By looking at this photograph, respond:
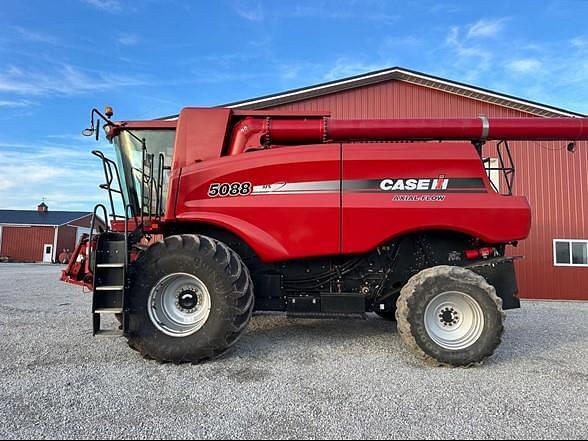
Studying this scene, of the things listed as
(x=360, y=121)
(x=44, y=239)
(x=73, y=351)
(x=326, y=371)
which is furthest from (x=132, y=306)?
(x=44, y=239)

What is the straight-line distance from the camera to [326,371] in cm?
402

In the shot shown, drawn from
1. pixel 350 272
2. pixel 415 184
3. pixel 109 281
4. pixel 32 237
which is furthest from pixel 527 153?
pixel 32 237

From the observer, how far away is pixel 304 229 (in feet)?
15.2

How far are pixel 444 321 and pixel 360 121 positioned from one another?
266 centimetres

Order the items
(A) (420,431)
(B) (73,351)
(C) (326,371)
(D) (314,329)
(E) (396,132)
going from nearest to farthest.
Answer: (A) (420,431) < (C) (326,371) < (B) (73,351) < (E) (396,132) < (D) (314,329)

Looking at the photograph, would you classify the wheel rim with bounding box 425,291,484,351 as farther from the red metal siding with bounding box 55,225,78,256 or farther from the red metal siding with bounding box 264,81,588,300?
the red metal siding with bounding box 55,225,78,256

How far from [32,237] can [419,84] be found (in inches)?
1589

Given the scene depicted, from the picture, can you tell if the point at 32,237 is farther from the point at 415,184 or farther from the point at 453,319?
the point at 453,319

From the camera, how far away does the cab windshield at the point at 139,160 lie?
5137 mm

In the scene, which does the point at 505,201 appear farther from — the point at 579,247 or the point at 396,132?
the point at 579,247

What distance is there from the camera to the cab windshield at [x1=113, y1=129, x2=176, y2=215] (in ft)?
16.9

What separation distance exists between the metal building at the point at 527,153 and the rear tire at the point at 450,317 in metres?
7.35

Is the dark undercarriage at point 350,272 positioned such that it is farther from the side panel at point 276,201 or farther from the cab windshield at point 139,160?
the cab windshield at point 139,160

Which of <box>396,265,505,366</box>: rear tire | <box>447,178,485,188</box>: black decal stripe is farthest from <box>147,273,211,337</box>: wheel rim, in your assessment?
<box>447,178,485,188</box>: black decal stripe
